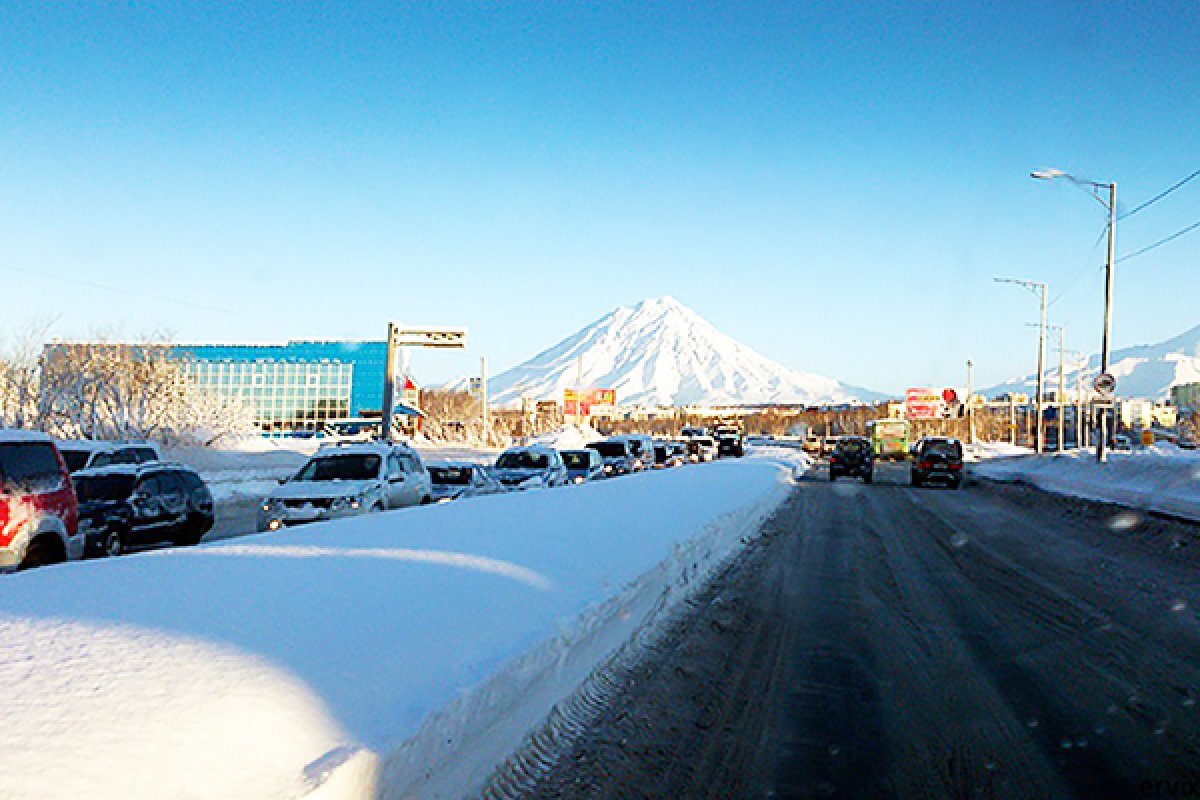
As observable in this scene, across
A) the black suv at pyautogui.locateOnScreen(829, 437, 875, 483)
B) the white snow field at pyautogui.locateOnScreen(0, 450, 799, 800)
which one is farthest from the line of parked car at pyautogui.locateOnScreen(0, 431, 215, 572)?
the black suv at pyautogui.locateOnScreen(829, 437, 875, 483)

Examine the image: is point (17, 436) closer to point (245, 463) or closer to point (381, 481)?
point (381, 481)

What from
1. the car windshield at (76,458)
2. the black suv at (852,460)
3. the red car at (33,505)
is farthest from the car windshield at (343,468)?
the black suv at (852,460)

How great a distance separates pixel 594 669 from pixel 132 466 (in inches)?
431

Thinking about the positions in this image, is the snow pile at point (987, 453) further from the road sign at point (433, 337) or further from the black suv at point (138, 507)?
the black suv at point (138, 507)

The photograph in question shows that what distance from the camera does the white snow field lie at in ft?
11.4

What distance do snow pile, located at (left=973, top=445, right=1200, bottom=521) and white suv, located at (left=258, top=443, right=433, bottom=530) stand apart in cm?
1617

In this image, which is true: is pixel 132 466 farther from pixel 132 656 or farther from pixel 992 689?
pixel 992 689

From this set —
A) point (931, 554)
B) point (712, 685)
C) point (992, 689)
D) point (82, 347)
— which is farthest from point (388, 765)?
point (82, 347)

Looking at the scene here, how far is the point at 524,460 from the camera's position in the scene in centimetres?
2691

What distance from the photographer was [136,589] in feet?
20.5

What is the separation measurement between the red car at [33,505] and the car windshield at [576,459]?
2084cm

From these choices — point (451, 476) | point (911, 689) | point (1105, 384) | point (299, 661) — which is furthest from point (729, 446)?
point (299, 661)

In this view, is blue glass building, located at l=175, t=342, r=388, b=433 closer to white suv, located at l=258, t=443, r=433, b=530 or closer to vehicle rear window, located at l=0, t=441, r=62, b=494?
white suv, located at l=258, t=443, r=433, b=530

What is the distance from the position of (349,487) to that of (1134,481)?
875 inches
